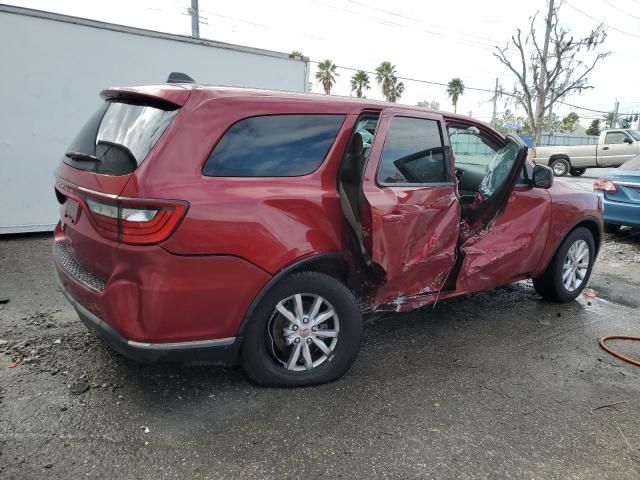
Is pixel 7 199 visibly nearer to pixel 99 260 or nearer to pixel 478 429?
pixel 99 260

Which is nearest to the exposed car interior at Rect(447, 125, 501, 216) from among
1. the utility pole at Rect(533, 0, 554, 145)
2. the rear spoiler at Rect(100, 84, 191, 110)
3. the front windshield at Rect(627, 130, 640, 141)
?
the rear spoiler at Rect(100, 84, 191, 110)

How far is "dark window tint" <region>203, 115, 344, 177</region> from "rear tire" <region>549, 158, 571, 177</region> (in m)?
19.9

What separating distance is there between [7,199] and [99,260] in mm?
4723

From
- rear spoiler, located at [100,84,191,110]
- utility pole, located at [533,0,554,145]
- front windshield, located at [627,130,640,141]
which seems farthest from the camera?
utility pole, located at [533,0,554,145]

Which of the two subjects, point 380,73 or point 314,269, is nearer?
point 314,269

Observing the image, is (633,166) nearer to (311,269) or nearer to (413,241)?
(413,241)

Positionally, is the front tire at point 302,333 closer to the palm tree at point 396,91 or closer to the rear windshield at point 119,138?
the rear windshield at point 119,138

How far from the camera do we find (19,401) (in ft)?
8.94

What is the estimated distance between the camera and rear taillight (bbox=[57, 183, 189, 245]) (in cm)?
232

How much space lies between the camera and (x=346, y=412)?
2766 millimetres

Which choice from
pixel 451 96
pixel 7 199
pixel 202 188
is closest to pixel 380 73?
pixel 451 96

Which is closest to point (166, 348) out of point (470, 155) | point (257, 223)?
point (257, 223)

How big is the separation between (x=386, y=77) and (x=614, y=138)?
29.0 m

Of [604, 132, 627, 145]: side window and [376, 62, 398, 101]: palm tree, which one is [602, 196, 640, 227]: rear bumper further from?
[376, 62, 398, 101]: palm tree
